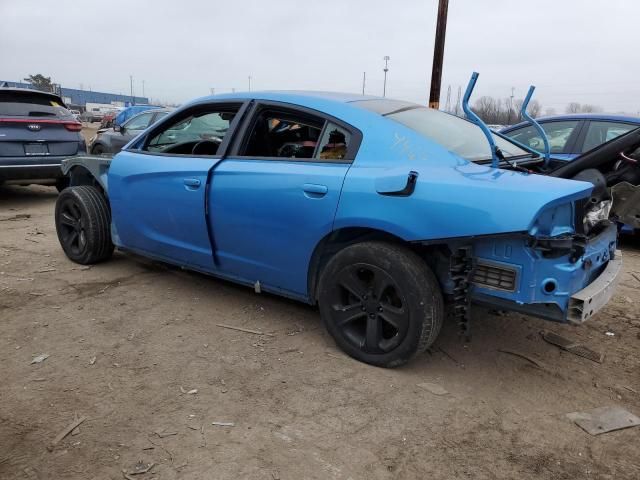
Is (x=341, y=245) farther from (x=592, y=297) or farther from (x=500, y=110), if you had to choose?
(x=500, y=110)

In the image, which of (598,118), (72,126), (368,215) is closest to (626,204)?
(368,215)

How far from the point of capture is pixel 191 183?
11.8ft

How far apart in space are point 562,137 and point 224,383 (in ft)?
16.4

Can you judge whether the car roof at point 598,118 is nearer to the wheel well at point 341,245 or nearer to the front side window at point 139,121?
the wheel well at point 341,245

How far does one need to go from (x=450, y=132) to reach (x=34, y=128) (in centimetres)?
638

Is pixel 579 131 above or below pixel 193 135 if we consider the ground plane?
above

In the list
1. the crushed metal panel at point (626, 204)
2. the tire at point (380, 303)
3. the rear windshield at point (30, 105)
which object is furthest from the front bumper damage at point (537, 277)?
the rear windshield at point (30, 105)

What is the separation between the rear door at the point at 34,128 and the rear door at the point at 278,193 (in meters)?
5.14

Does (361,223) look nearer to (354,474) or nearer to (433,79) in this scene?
(354,474)

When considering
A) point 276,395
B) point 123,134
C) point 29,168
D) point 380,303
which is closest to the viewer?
point 276,395

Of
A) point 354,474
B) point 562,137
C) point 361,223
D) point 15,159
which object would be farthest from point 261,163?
point 15,159

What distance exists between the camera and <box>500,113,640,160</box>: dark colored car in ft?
18.9

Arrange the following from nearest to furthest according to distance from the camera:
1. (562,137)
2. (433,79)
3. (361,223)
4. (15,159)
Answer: (361,223), (562,137), (15,159), (433,79)

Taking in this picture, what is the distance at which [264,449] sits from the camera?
2318mm
